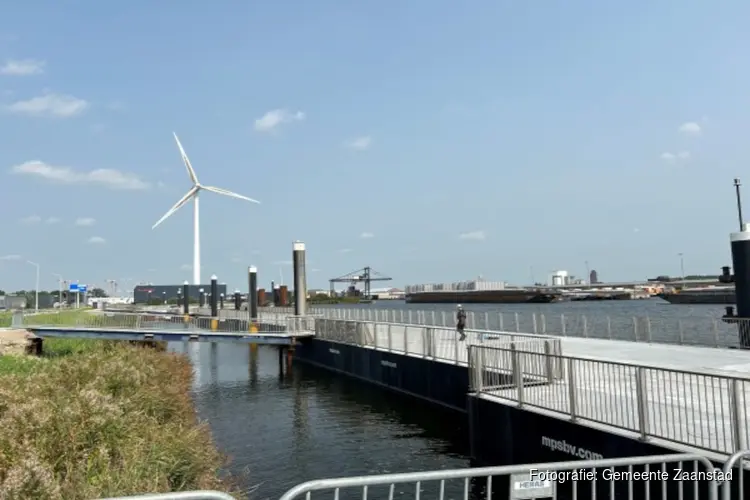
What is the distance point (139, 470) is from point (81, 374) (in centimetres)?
623

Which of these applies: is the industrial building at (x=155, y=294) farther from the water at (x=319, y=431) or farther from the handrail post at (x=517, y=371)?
the handrail post at (x=517, y=371)

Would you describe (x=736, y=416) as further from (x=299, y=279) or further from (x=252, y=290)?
(x=252, y=290)

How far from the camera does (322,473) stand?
12734 mm

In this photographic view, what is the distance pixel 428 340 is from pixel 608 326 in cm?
816

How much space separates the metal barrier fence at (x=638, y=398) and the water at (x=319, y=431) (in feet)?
7.07

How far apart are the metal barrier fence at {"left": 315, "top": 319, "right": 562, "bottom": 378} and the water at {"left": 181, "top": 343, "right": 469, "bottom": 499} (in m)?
1.71

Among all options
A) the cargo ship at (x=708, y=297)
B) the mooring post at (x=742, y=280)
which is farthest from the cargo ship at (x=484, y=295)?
the mooring post at (x=742, y=280)

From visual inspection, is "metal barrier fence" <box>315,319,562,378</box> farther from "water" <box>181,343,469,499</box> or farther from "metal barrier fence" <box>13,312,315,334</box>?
"water" <box>181,343,469,499</box>

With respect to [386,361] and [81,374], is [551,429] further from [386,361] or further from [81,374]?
[386,361]

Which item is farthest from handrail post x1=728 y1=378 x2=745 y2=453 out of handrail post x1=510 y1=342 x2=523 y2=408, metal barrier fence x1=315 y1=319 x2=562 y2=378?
handrail post x1=510 y1=342 x2=523 y2=408

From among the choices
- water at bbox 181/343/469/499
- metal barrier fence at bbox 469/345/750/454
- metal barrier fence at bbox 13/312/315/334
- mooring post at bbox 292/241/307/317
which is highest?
mooring post at bbox 292/241/307/317

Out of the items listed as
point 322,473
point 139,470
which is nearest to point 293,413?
point 322,473

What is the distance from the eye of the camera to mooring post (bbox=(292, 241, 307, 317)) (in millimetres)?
36531

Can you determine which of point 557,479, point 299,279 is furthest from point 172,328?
point 557,479
